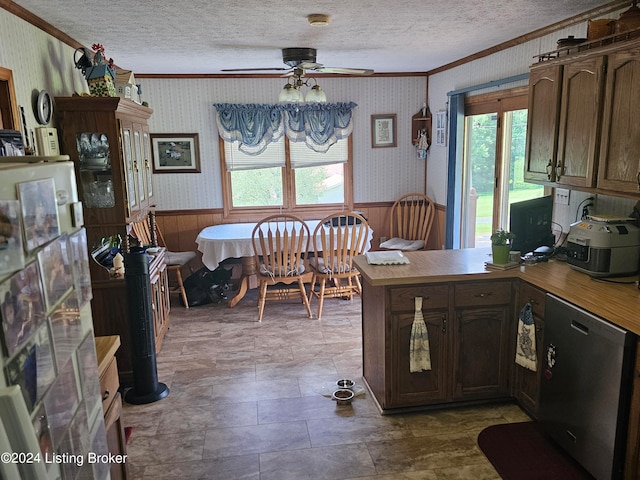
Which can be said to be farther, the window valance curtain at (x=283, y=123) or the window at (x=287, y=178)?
the window at (x=287, y=178)

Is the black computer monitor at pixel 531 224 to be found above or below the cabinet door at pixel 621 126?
below

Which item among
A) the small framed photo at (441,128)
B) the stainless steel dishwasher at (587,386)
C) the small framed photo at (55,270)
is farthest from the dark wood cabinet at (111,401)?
the small framed photo at (441,128)

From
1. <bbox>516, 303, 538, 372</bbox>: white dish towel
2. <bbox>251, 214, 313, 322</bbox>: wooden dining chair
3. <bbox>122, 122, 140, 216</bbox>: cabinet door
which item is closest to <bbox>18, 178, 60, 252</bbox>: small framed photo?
<bbox>122, 122, 140, 216</bbox>: cabinet door

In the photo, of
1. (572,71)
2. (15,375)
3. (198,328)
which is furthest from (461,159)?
(15,375)

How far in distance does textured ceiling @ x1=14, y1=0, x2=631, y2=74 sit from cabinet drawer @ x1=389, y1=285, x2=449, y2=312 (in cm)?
155

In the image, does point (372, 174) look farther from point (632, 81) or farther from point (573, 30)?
point (632, 81)

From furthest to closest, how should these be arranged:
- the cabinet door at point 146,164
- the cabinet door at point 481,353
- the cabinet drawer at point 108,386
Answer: the cabinet door at point 146,164 → the cabinet door at point 481,353 → the cabinet drawer at point 108,386

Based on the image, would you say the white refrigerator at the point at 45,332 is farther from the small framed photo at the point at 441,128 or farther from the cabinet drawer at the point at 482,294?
the small framed photo at the point at 441,128

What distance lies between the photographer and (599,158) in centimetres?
260

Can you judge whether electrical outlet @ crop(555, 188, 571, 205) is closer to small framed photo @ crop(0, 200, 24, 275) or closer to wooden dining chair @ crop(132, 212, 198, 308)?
small framed photo @ crop(0, 200, 24, 275)

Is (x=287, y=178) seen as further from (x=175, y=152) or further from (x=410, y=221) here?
(x=410, y=221)

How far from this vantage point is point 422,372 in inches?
113

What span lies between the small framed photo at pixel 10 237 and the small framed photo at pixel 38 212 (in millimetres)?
30

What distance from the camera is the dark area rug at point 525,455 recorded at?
2.39 m
